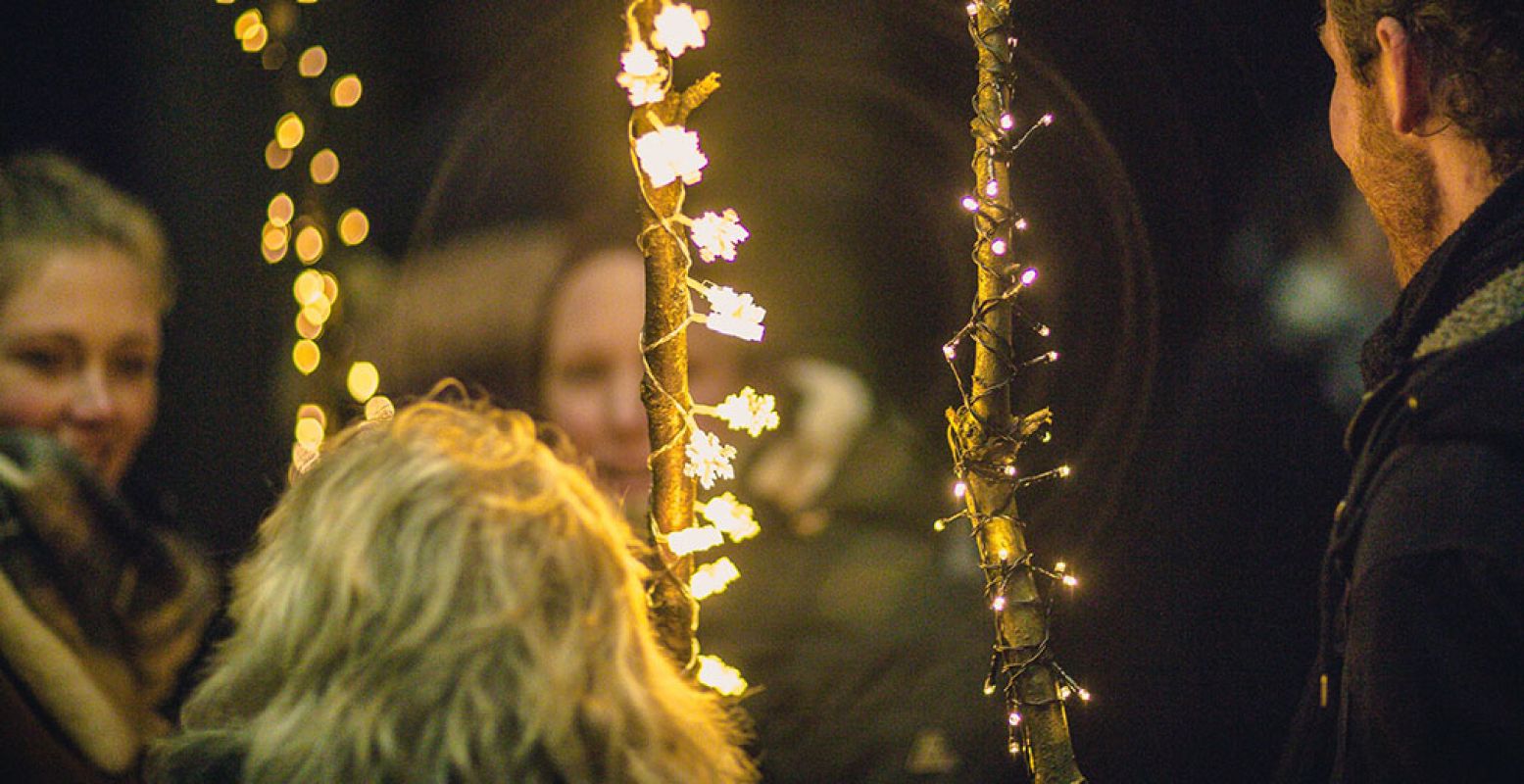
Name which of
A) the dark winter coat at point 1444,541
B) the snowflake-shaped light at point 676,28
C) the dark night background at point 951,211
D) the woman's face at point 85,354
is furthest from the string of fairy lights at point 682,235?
the woman's face at point 85,354

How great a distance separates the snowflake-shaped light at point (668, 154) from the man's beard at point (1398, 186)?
2.61 feet

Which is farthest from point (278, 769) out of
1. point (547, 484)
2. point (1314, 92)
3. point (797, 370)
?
point (1314, 92)

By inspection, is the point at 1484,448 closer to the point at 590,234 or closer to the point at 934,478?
the point at 934,478

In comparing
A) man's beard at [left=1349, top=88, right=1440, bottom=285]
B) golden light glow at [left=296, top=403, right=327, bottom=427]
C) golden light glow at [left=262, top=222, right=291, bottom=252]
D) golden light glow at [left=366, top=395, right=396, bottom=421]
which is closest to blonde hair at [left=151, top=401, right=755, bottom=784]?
golden light glow at [left=366, top=395, right=396, bottom=421]

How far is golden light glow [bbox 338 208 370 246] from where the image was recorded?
6.06ft

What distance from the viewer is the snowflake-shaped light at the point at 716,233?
1.32 m

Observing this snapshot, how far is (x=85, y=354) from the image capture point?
5.44 feet

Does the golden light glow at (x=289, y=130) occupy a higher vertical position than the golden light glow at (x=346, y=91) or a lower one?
lower

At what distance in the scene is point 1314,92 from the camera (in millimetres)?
1778

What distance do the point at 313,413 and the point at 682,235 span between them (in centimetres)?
88

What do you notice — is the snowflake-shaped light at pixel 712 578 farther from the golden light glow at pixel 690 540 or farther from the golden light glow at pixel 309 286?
the golden light glow at pixel 309 286

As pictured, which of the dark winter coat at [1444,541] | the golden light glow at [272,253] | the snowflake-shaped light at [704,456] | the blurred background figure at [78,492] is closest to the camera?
the dark winter coat at [1444,541]

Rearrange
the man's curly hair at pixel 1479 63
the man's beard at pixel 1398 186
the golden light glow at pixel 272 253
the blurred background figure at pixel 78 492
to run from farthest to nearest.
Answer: the golden light glow at pixel 272 253
the blurred background figure at pixel 78 492
the man's beard at pixel 1398 186
the man's curly hair at pixel 1479 63

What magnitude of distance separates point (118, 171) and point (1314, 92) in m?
1.94
